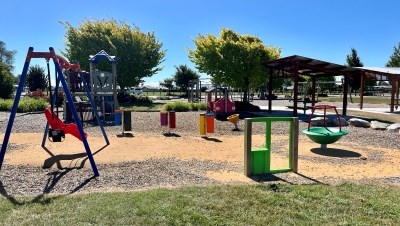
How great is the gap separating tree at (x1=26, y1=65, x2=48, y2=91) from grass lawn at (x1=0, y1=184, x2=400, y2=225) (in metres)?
38.0

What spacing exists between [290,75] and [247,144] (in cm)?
1454

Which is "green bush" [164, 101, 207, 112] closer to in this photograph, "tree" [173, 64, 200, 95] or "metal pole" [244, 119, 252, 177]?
"metal pole" [244, 119, 252, 177]

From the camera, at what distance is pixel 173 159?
7.14 metres

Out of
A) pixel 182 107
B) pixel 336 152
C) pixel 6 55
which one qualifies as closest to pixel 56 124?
pixel 336 152

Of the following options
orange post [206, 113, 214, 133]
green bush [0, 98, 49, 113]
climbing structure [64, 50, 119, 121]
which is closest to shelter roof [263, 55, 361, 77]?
orange post [206, 113, 214, 133]

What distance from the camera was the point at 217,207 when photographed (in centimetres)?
408

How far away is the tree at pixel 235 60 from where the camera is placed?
2119 cm

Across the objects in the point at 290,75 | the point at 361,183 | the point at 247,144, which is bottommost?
the point at 361,183

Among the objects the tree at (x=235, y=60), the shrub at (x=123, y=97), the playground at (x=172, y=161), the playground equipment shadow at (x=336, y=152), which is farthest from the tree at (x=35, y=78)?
the playground equipment shadow at (x=336, y=152)

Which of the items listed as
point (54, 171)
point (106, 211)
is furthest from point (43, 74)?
point (106, 211)

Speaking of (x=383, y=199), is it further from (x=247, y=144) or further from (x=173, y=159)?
(x=173, y=159)

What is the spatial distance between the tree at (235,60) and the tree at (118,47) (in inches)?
351

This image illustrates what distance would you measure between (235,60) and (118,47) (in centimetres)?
1266

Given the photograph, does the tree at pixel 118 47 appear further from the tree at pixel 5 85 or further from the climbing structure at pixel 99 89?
the climbing structure at pixel 99 89
